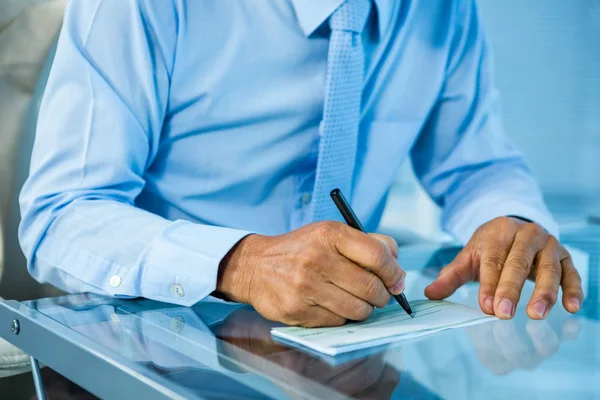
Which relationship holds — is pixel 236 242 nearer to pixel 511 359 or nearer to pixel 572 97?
pixel 511 359

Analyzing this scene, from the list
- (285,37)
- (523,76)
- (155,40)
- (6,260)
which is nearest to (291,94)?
(285,37)

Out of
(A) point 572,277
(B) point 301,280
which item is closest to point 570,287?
(A) point 572,277

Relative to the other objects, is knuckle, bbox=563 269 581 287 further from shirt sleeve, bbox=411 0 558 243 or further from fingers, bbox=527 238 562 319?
shirt sleeve, bbox=411 0 558 243

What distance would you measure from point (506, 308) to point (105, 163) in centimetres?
52

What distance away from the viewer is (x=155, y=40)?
3.25ft

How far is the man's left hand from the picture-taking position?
0.80 m

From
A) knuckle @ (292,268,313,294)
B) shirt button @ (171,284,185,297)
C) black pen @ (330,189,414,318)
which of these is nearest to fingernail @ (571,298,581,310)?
black pen @ (330,189,414,318)

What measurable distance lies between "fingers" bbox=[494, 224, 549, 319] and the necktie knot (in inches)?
15.0

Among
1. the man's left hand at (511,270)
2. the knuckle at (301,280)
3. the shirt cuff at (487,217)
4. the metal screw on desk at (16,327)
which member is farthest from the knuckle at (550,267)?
the metal screw on desk at (16,327)

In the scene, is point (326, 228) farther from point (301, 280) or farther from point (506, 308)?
point (506, 308)

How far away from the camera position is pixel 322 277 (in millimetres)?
713

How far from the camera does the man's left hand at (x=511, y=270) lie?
0.80m

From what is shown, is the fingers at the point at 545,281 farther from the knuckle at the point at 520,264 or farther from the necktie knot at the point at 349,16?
the necktie knot at the point at 349,16

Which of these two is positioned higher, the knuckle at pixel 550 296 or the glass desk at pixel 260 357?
the glass desk at pixel 260 357
